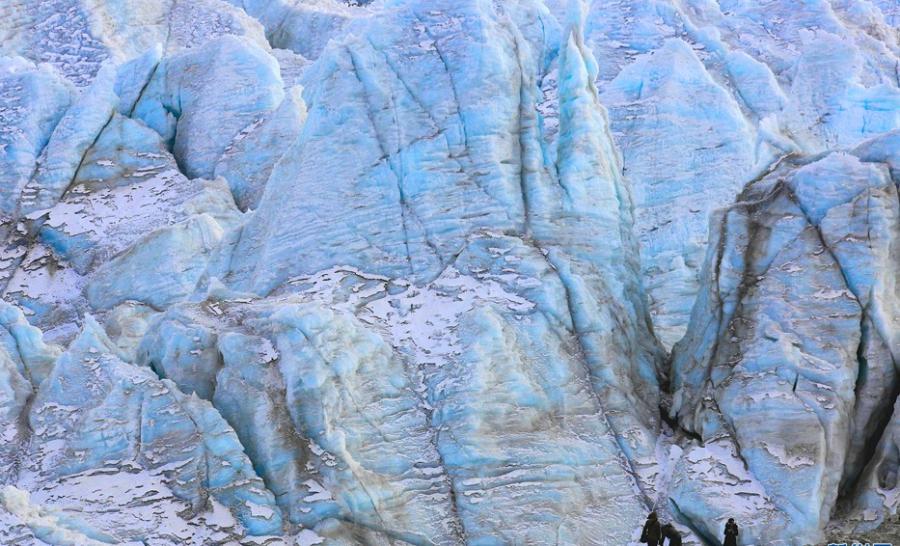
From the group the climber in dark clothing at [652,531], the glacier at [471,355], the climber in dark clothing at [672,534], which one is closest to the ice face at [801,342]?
the glacier at [471,355]

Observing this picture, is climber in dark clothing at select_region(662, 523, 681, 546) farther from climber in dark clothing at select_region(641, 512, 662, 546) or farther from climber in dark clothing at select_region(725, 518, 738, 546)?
climber in dark clothing at select_region(725, 518, 738, 546)

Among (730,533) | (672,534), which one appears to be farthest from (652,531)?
(730,533)

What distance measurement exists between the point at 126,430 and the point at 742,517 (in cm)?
832

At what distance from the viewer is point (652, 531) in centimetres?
1920

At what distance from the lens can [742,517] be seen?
63.7 feet

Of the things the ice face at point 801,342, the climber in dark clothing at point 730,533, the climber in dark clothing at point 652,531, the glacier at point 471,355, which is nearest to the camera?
the climber in dark clothing at point 730,533

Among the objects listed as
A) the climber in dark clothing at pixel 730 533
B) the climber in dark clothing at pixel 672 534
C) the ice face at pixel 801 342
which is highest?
the ice face at pixel 801 342

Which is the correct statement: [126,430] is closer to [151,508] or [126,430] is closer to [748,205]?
[151,508]

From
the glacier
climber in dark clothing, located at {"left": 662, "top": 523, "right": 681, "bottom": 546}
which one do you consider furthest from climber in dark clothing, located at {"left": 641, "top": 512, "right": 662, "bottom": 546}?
the glacier

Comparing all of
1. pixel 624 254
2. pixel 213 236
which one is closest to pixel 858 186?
pixel 624 254

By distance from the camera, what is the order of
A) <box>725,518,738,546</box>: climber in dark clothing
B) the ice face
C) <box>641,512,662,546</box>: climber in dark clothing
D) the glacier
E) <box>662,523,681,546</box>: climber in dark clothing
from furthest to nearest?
1. the ice face
2. the glacier
3. <box>662,523,681,546</box>: climber in dark clothing
4. <box>641,512,662,546</box>: climber in dark clothing
5. <box>725,518,738,546</box>: climber in dark clothing

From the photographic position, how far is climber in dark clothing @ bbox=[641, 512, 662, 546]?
19.2 meters

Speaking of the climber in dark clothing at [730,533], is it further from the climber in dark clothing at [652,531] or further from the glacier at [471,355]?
the climber in dark clothing at [652,531]

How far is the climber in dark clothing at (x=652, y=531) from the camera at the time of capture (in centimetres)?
1919
